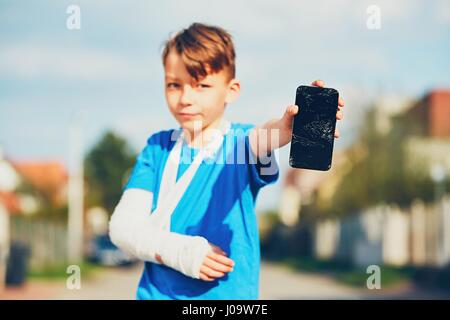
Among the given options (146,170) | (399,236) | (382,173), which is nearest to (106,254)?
(399,236)

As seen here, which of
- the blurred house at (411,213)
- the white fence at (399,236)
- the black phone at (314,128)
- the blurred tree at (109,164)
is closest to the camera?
the black phone at (314,128)

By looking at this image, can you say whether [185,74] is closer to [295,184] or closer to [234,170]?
[234,170]

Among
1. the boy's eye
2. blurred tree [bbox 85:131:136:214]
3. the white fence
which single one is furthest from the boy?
blurred tree [bbox 85:131:136:214]

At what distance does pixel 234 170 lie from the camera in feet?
8.13

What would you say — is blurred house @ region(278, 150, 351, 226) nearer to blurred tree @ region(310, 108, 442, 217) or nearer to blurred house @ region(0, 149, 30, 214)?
blurred tree @ region(310, 108, 442, 217)

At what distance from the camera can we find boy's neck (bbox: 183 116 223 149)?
101 inches

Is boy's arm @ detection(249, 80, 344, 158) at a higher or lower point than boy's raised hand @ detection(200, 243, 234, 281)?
higher

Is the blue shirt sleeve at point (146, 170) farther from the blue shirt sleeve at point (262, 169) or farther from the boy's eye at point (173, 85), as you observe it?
the blue shirt sleeve at point (262, 169)

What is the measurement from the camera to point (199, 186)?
2.46 m

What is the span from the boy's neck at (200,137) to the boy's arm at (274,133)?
0.15 metres

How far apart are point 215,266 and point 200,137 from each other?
1.60 feet

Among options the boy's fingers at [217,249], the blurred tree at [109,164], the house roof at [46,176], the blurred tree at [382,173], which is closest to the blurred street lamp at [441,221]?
the blurred tree at [382,173]

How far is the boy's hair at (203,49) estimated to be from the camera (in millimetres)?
2484

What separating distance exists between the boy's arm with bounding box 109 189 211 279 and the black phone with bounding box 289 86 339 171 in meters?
0.42
